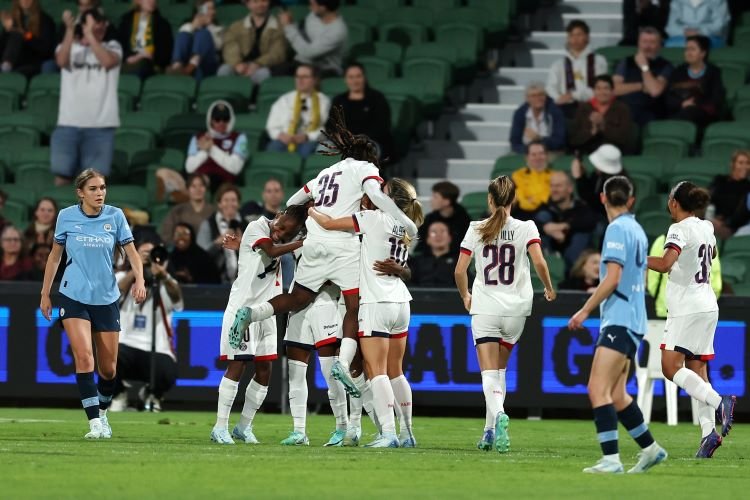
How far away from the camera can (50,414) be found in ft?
56.2

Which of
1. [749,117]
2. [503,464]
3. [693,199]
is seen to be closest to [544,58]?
[749,117]

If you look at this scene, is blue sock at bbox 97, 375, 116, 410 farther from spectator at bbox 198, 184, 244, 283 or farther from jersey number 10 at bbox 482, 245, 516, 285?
spectator at bbox 198, 184, 244, 283

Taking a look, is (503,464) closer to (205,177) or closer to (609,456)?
(609,456)

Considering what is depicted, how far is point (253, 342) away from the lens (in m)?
12.7

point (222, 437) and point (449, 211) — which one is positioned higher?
point (449, 211)

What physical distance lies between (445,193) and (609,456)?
8623 mm

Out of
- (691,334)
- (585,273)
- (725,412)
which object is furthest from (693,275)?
(585,273)

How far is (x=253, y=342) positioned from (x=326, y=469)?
8.56 ft

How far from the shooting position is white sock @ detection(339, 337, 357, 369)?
12.1 meters

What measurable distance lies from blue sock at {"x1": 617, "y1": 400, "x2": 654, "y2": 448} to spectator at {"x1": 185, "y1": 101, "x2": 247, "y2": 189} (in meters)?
11.2

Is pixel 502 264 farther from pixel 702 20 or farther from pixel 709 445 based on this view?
pixel 702 20

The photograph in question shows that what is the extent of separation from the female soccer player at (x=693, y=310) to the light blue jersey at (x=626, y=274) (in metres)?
1.88

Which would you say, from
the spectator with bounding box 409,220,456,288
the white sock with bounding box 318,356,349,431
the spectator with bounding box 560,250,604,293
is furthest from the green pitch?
the spectator with bounding box 409,220,456,288

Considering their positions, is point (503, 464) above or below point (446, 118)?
below
